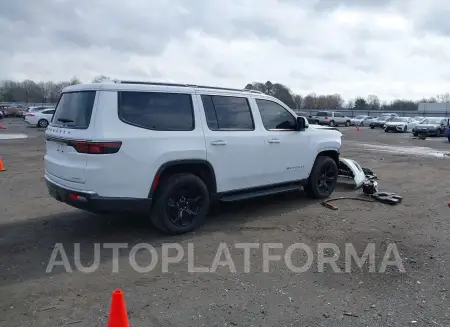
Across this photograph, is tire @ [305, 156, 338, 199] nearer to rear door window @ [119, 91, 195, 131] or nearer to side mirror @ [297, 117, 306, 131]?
side mirror @ [297, 117, 306, 131]

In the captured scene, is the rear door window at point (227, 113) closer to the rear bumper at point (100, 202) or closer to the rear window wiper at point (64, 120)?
the rear bumper at point (100, 202)

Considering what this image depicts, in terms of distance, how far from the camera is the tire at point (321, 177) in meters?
7.45

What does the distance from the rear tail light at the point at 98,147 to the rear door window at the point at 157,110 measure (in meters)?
0.36

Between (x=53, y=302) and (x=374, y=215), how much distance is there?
5.09 metres

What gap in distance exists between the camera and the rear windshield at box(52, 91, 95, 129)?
483 cm

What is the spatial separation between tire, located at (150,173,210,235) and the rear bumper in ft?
0.65

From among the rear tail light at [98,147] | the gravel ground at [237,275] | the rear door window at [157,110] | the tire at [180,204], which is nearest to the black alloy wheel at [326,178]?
the gravel ground at [237,275]

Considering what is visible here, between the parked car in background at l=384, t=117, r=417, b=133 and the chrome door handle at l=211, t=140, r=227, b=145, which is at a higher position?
the chrome door handle at l=211, t=140, r=227, b=145

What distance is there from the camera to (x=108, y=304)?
3.61m

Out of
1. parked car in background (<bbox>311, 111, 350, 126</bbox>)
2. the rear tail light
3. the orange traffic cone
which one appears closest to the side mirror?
the rear tail light

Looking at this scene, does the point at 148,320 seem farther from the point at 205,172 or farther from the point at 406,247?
the point at 406,247

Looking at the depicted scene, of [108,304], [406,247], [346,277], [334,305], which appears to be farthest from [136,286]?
[406,247]

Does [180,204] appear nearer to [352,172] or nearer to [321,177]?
[321,177]

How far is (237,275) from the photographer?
4246 millimetres
